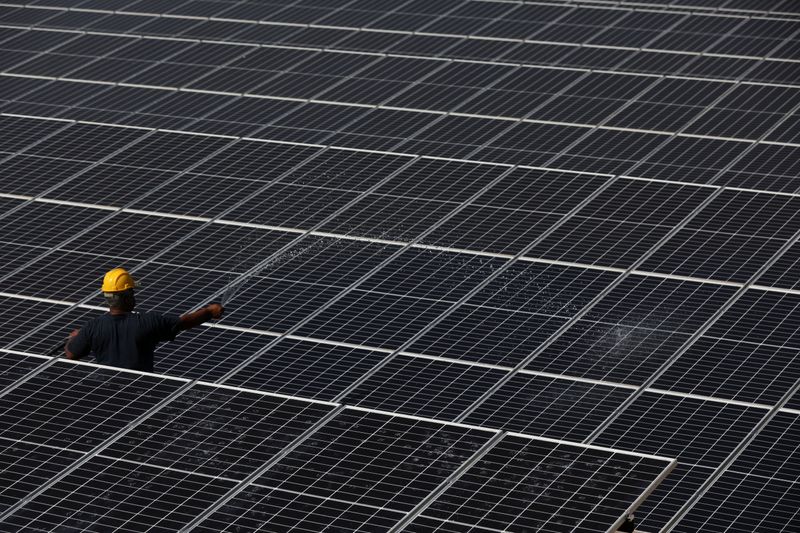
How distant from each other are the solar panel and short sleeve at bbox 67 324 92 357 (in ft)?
2.61

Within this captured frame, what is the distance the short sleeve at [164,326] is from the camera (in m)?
18.0

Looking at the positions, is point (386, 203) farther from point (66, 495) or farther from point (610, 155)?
point (66, 495)

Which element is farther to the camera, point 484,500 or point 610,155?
point 610,155

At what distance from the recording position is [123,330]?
18.0m

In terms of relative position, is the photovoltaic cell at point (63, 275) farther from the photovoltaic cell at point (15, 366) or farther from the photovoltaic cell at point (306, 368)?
the photovoltaic cell at point (15, 366)

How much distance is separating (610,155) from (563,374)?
7.23 m

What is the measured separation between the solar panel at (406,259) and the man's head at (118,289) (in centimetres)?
98

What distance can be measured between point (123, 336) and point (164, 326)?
0.41 m

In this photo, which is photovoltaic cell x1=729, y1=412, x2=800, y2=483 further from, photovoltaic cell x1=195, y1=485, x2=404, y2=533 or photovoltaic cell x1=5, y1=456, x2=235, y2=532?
photovoltaic cell x1=5, y1=456, x2=235, y2=532

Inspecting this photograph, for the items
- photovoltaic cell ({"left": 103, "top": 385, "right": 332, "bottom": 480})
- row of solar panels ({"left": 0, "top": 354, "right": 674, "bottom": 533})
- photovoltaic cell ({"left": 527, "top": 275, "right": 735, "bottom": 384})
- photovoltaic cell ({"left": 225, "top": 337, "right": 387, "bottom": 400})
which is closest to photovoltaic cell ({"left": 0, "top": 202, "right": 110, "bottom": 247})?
photovoltaic cell ({"left": 225, "top": 337, "right": 387, "bottom": 400})

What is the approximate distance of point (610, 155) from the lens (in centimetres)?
2709

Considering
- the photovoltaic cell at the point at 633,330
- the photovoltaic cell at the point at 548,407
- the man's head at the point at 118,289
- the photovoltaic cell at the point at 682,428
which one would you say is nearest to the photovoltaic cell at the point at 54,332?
the man's head at the point at 118,289

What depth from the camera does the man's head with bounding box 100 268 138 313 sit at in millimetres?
17938

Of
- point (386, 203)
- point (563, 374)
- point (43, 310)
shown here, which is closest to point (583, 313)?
point (563, 374)
